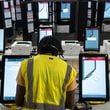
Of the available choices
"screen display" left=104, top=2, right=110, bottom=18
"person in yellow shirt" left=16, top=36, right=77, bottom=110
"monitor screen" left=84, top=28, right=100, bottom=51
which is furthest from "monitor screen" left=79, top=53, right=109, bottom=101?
"screen display" left=104, top=2, right=110, bottom=18

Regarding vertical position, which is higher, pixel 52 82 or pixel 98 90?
pixel 52 82

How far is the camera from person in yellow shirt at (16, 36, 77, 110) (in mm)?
3020

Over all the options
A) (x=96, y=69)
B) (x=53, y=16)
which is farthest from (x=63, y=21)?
(x=96, y=69)

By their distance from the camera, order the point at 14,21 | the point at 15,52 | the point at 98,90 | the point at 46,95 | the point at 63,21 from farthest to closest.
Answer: the point at 14,21 → the point at 63,21 → the point at 15,52 → the point at 98,90 → the point at 46,95

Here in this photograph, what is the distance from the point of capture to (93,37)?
23.3 ft

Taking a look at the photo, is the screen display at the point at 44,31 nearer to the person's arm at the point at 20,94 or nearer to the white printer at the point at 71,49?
the white printer at the point at 71,49

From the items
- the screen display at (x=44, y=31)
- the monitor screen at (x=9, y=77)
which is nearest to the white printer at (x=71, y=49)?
the screen display at (x=44, y=31)

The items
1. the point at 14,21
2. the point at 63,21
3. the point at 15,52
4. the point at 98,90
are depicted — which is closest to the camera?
the point at 98,90

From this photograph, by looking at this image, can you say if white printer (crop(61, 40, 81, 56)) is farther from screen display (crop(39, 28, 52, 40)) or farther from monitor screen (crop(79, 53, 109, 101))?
monitor screen (crop(79, 53, 109, 101))

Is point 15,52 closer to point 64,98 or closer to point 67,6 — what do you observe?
point 64,98

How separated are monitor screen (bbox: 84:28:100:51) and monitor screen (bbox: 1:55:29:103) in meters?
3.41

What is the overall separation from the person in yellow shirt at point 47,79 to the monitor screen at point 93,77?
0.78 meters

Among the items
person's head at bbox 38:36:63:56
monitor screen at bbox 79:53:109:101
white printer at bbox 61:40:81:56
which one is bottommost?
white printer at bbox 61:40:81:56

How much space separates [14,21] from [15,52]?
23.4 ft
